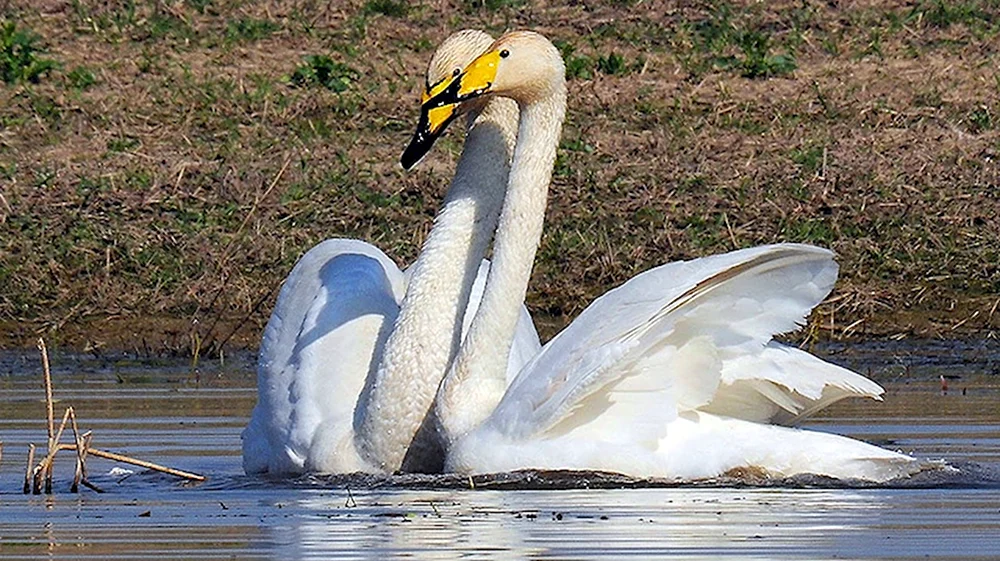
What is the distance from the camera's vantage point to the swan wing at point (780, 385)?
813cm

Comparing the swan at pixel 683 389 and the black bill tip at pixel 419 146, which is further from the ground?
the black bill tip at pixel 419 146

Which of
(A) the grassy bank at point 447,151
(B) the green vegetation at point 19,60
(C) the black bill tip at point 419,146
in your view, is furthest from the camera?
(B) the green vegetation at point 19,60

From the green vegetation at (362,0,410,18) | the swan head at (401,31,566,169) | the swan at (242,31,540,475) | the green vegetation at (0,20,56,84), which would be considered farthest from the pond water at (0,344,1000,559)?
the green vegetation at (362,0,410,18)

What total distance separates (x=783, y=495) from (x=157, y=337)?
646 cm

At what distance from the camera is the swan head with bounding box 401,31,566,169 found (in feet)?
27.8

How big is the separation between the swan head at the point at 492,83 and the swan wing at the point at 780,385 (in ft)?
4.12

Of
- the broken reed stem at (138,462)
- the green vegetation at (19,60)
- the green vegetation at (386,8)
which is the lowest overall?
the green vegetation at (386,8)

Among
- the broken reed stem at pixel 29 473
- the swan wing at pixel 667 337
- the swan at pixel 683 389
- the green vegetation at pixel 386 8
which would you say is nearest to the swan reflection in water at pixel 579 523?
the swan at pixel 683 389

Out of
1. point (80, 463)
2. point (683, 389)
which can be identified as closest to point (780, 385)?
point (683, 389)

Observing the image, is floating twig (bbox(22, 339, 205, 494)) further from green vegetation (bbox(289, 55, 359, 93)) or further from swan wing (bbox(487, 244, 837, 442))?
green vegetation (bbox(289, 55, 359, 93))

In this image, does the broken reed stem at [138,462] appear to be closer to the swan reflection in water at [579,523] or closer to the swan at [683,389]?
the swan reflection in water at [579,523]

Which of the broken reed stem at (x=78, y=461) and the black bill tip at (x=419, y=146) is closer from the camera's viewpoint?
the broken reed stem at (x=78, y=461)

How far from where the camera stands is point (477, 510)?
723cm

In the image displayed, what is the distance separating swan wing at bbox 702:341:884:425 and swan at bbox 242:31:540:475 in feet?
3.31
